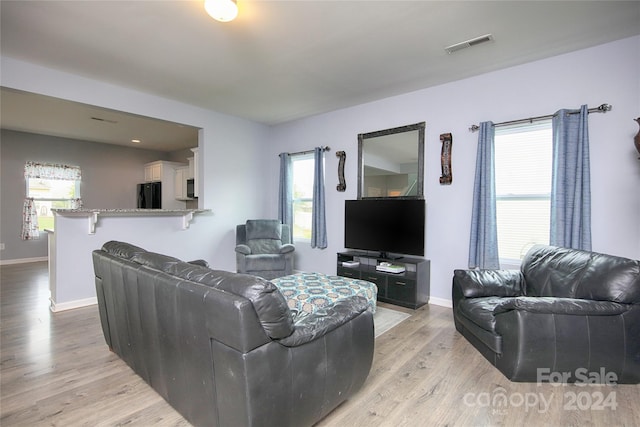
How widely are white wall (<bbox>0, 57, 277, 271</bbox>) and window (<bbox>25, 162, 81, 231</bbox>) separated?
13.8ft

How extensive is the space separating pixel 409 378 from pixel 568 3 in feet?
9.90

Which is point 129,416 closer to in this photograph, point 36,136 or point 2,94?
point 2,94

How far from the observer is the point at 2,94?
423 cm

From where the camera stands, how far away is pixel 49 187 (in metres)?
6.79

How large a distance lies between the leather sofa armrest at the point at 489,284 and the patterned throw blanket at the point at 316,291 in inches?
34.0

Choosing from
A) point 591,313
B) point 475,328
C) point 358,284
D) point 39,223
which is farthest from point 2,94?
point 591,313

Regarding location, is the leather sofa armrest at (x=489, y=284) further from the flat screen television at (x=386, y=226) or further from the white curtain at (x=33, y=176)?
the white curtain at (x=33, y=176)

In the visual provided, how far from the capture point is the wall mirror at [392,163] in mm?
4066

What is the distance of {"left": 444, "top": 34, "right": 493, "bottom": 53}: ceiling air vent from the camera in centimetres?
278

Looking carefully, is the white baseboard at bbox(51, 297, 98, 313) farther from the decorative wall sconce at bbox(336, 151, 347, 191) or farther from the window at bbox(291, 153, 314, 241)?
the decorative wall sconce at bbox(336, 151, 347, 191)

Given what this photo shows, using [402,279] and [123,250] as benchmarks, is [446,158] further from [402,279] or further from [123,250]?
[123,250]

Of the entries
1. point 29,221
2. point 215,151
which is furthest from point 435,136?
point 29,221

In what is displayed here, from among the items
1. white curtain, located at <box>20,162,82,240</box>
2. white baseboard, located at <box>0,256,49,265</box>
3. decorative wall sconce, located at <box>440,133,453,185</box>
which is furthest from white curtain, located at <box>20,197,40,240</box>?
decorative wall sconce, located at <box>440,133,453,185</box>

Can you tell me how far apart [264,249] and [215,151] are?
5.85ft
